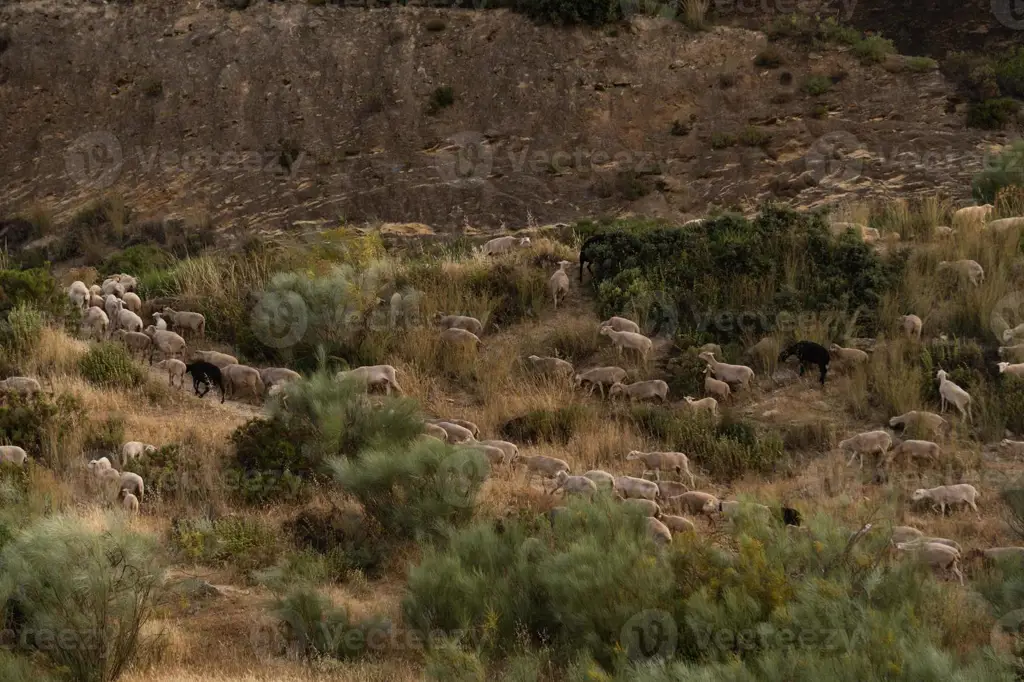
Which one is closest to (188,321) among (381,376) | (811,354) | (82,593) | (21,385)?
(21,385)

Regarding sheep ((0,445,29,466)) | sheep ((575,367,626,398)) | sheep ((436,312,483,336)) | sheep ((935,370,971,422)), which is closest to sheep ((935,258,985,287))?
sheep ((935,370,971,422))

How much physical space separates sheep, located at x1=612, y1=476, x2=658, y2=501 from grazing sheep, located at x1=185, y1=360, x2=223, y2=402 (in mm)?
5533

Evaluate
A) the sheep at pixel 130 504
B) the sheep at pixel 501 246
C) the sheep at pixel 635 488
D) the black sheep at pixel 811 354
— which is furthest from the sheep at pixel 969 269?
the sheep at pixel 130 504

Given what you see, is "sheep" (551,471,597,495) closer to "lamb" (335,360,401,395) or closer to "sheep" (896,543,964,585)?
"sheep" (896,543,964,585)

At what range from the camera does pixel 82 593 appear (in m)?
8.27

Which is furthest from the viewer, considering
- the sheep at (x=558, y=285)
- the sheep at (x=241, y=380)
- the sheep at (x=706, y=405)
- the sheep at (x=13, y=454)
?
the sheep at (x=558, y=285)

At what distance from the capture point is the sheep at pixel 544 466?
1191cm

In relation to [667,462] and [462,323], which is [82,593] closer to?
[667,462]

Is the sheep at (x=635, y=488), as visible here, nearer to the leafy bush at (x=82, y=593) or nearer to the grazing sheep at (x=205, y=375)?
the leafy bush at (x=82, y=593)

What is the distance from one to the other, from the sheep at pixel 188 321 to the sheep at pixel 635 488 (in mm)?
7568

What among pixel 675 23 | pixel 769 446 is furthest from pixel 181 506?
pixel 675 23

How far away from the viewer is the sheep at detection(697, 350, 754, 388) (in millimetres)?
14352

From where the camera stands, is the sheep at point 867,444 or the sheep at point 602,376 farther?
the sheep at point 602,376

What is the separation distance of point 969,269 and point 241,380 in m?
9.36
